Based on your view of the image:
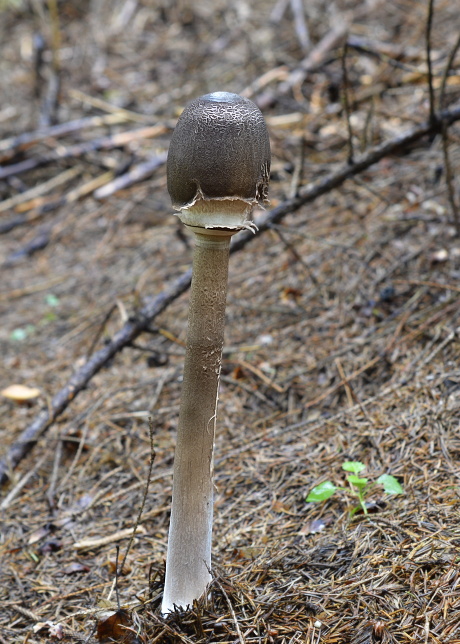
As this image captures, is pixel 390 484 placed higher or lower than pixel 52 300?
higher

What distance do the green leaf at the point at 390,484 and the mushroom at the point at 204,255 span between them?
34.6 inches

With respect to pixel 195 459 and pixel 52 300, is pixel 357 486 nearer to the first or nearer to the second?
pixel 195 459

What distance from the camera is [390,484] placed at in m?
2.82

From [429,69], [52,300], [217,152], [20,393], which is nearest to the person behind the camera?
[217,152]

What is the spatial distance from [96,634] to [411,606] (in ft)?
4.46

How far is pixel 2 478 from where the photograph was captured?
146 inches

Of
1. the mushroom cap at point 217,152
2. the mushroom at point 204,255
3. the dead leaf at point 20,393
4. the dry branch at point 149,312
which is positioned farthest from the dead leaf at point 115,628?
the dead leaf at point 20,393

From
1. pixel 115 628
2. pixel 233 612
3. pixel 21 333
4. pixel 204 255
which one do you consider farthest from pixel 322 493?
pixel 21 333

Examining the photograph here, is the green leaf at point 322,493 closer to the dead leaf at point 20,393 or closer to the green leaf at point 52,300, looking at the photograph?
the dead leaf at point 20,393

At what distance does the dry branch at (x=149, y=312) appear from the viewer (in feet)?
12.7

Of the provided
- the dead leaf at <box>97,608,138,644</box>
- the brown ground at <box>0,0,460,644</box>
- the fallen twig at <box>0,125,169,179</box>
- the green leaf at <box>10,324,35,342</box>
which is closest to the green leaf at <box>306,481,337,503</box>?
the brown ground at <box>0,0,460,644</box>

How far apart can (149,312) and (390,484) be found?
82.4 inches

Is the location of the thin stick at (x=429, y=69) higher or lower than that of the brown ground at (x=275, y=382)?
higher

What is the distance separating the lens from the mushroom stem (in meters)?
2.47
